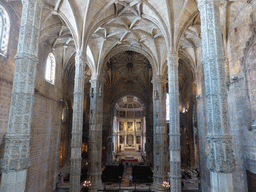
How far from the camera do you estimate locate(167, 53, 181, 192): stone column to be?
11.0m

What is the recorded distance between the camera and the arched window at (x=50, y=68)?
1645 centimetres

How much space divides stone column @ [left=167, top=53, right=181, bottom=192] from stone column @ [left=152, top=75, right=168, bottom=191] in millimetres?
6391

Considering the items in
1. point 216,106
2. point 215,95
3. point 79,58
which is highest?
point 79,58

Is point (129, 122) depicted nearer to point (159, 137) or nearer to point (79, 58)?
point (159, 137)

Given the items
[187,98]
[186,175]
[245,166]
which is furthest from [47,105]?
[187,98]

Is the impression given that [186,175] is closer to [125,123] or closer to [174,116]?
[174,116]

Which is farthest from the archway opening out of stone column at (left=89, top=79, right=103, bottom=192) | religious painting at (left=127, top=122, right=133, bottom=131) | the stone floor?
stone column at (left=89, top=79, right=103, bottom=192)

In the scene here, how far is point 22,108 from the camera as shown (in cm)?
542

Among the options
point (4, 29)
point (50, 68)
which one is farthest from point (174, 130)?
point (50, 68)

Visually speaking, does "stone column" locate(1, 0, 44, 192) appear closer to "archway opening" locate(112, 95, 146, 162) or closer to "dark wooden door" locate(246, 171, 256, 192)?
"dark wooden door" locate(246, 171, 256, 192)

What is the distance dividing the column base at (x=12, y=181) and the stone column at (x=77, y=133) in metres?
6.37

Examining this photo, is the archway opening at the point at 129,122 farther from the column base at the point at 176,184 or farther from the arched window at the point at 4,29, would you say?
the arched window at the point at 4,29

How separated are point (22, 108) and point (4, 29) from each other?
7863 mm

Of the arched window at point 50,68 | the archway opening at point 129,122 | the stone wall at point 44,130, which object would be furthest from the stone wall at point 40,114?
the archway opening at point 129,122
